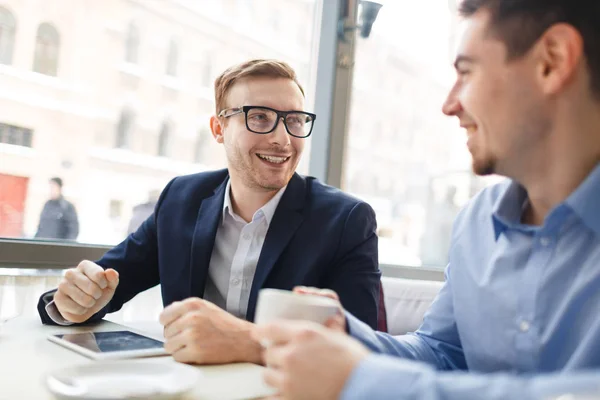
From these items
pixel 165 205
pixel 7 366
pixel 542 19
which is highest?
pixel 542 19

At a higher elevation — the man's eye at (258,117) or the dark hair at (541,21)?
the dark hair at (541,21)

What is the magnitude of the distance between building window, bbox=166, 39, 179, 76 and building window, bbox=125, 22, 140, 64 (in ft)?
0.57

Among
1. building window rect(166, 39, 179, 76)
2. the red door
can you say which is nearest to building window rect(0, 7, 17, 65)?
the red door

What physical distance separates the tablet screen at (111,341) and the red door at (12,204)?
1073 mm

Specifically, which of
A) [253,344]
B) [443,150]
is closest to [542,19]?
[253,344]

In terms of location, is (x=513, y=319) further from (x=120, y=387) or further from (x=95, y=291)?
(x=95, y=291)

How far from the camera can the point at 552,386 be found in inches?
28.5

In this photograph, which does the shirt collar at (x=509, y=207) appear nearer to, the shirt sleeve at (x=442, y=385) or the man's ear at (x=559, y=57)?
the man's ear at (x=559, y=57)

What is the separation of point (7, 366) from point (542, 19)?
3.93ft

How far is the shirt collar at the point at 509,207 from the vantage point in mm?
1224

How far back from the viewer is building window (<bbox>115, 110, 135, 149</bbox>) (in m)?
2.68

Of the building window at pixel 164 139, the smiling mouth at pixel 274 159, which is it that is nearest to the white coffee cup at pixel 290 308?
the smiling mouth at pixel 274 159

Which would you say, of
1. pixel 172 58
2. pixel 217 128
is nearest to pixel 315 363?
pixel 217 128

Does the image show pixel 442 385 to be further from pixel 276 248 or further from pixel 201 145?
pixel 201 145
